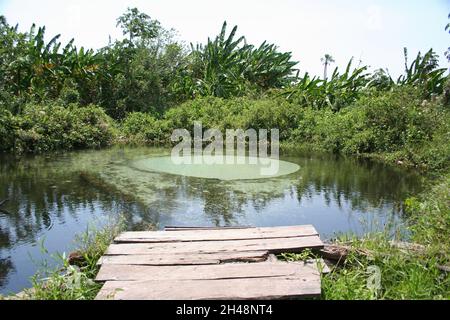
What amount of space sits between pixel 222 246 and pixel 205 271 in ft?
1.75

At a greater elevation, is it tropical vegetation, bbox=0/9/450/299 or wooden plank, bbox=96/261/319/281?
tropical vegetation, bbox=0/9/450/299

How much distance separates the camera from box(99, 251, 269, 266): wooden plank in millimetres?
2961

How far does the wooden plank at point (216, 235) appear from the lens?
11.6 feet

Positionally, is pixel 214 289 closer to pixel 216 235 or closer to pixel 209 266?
pixel 209 266

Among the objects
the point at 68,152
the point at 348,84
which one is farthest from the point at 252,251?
the point at 348,84

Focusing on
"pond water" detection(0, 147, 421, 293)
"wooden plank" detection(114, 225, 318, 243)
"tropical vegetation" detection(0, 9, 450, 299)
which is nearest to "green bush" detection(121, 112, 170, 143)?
"tropical vegetation" detection(0, 9, 450, 299)

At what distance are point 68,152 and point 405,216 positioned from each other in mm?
10681

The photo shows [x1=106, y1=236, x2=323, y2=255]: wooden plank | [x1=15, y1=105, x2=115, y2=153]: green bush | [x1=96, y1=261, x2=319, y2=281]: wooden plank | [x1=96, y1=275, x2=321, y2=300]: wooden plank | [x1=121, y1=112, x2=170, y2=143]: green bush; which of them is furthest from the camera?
[x1=121, y1=112, x2=170, y2=143]: green bush

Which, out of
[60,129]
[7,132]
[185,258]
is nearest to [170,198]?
[185,258]

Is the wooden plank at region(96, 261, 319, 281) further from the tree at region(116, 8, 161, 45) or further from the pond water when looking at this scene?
the tree at region(116, 8, 161, 45)

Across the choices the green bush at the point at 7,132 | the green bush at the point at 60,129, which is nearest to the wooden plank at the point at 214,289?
the green bush at the point at 7,132

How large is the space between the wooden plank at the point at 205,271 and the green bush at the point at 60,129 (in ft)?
37.7

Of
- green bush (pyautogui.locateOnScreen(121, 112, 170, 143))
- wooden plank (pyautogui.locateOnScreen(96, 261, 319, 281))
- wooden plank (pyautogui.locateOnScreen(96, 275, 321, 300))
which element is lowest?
wooden plank (pyautogui.locateOnScreen(96, 275, 321, 300))
